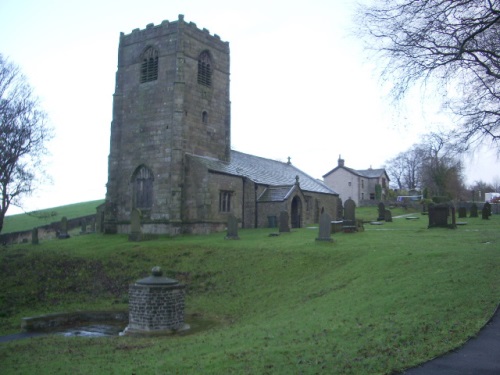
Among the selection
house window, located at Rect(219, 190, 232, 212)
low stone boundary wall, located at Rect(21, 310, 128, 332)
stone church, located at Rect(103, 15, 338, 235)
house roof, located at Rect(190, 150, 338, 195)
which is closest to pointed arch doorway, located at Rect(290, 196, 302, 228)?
stone church, located at Rect(103, 15, 338, 235)

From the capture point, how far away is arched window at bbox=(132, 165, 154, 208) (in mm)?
32562

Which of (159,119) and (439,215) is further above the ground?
(159,119)

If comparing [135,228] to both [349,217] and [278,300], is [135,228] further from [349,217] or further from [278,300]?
[278,300]

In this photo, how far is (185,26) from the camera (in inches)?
1307

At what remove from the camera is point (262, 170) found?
4134cm

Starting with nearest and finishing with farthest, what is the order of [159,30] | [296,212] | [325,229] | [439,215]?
[325,229] → [439,215] → [159,30] → [296,212]

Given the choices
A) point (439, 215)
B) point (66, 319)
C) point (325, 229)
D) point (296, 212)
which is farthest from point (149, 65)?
point (439, 215)

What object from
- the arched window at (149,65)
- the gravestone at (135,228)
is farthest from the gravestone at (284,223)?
the arched window at (149,65)

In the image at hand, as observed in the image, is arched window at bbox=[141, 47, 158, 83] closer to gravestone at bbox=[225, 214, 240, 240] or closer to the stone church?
the stone church

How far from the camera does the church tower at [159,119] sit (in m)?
31.9

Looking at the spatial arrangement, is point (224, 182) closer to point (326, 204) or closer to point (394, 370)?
point (326, 204)

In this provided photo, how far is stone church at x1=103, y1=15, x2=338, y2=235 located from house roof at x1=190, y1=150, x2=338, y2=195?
0.67ft

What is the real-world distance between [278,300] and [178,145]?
19217 mm

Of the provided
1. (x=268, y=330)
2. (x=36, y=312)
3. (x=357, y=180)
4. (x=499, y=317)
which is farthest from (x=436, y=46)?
(x=357, y=180)
